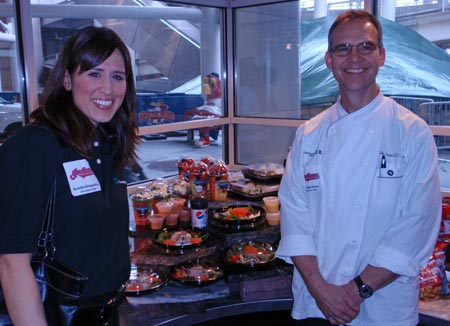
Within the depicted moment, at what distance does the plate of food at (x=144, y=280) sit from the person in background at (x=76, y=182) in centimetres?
80

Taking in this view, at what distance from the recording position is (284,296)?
91.2 inches

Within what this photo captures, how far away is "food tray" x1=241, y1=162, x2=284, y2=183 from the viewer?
10.0ft

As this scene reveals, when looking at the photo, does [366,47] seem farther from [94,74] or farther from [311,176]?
[94,74]

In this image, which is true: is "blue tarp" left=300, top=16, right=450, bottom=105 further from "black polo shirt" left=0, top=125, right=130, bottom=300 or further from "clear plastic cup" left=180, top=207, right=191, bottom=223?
"black polo shirt" left=0, top=125, right=130, bottom=300

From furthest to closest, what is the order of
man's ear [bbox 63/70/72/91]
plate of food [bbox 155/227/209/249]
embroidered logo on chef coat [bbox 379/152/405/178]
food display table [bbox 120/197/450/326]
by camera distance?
plate of food [bbox 155/227/209/249] → food display table [bbox 120/197/450/326] → embroidered logo on chef coat [bbox 379/152/405/178] → man's ear [bbox 63/70/72/91]

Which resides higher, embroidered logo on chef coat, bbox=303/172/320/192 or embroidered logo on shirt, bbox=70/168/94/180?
embroidered logo on shirt, bbox=70/168/94/180

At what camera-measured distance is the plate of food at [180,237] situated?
236cm

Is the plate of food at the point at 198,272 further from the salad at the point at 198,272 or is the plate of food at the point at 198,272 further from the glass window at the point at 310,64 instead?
the glass window at the point at 310,64

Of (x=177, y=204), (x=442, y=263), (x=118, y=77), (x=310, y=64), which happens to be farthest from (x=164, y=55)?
(x=118, y=77)

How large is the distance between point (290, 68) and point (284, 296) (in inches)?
97.6

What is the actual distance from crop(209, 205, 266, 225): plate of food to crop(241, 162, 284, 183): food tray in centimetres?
39

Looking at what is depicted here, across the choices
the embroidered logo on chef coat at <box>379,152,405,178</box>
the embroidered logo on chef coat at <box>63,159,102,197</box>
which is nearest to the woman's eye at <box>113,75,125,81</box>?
the embroidered logo on chef coat at <box>63,159,102,197</box>

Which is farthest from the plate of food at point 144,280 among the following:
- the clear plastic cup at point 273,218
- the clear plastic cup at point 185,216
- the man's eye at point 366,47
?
the man's eye at point 366,47

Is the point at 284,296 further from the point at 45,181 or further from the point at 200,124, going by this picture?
the point at 200,124
